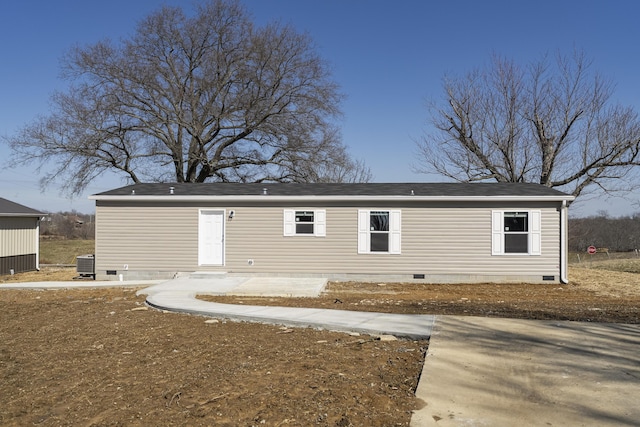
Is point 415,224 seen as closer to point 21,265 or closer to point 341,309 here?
point 341,309

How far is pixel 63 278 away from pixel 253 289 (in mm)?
7757

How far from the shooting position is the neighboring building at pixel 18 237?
18500 millimetres

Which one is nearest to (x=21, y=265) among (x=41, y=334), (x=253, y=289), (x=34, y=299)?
(x=34, y=299)

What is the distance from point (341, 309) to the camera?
8836mm

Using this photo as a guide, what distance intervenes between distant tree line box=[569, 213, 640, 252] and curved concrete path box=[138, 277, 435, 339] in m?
33.0

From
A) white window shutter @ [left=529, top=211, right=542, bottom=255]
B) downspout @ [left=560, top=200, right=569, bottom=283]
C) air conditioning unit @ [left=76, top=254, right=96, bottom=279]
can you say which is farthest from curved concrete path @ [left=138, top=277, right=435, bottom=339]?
downspout @ [left=560, top=200, right=569, bottom=283]

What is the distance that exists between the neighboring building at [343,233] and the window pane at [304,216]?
0.03 m

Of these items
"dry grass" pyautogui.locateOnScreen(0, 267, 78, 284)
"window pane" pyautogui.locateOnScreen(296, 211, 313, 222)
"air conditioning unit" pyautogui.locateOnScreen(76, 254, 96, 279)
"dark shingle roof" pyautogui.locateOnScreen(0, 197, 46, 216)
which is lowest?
"dry grass" pyautogui.locateOnScreen(0, 267, 78, 284)

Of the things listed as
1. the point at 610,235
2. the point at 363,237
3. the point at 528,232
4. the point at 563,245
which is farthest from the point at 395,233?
the point at 610,235

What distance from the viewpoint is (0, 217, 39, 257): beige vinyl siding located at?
18516mm

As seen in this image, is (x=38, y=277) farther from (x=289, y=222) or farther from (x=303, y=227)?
(x=303, y=227)

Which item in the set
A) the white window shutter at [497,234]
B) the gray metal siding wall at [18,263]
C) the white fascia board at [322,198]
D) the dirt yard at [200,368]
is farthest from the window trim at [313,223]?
the gray metal siding wall at [18,263]

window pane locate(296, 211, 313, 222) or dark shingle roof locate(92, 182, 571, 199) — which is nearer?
dark shingle roof locate(92, 182, 571, 199)

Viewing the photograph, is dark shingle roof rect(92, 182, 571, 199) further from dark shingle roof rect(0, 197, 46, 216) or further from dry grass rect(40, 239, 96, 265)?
dry grass rect(40, 239, 96, 265)
